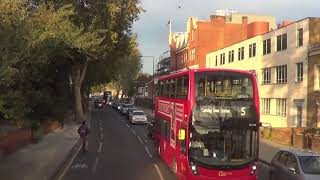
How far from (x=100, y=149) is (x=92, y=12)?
13.8 metres

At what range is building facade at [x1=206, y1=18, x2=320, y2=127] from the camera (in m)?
45.4

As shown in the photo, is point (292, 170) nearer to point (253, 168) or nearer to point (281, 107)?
point (253, 168)

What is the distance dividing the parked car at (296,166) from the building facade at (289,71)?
28473 mm

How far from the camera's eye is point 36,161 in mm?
22641

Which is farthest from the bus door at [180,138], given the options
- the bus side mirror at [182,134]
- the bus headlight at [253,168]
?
the bus headlight at [253,168]

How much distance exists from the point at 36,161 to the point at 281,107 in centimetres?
3353

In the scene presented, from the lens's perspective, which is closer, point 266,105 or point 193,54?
point 266,105

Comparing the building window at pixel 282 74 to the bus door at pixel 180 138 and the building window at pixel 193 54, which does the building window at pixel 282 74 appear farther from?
the building window at pixel 193 54

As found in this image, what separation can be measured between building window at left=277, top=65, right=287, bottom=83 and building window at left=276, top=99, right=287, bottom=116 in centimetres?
183

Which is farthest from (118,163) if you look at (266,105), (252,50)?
(252,50)

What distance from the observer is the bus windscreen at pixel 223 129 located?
16062 mm

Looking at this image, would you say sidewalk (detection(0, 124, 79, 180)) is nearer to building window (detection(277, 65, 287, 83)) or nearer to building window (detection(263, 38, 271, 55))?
building window (detection(277, 65, 287, 83))

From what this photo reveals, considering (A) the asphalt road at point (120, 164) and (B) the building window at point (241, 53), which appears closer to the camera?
(A) the asphalt road at point (120, 164)

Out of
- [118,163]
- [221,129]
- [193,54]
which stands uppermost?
[193,54]
